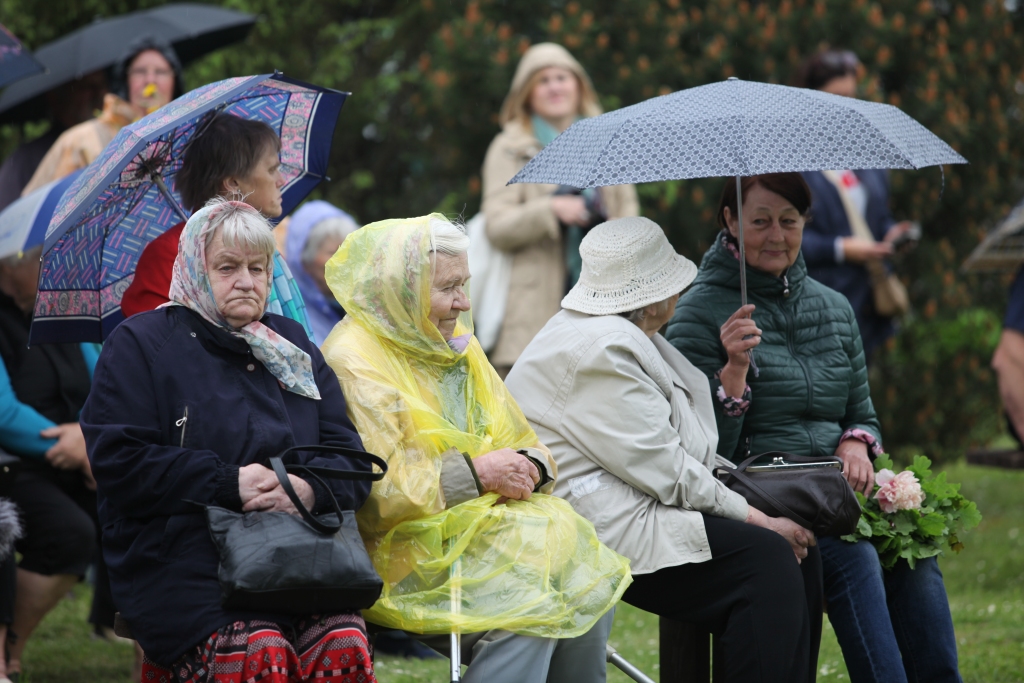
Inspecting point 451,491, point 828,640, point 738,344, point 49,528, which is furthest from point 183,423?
point 828,640

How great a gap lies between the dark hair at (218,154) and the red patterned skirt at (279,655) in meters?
1.47

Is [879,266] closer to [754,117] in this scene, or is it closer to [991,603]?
[991,603]

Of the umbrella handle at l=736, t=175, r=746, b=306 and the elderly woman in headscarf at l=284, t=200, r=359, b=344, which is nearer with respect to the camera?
the umbrella handle at l=736, t=175, r=746, b=306

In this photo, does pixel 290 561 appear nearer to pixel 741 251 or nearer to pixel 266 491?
pixel 266 491

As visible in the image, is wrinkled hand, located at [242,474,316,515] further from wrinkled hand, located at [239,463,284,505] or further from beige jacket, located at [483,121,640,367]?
beige jacket, located at [483,121,640,367]

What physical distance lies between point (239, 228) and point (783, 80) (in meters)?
5.34

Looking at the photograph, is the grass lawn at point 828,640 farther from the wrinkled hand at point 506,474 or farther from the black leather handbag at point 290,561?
the black leather handbag at point 290,561

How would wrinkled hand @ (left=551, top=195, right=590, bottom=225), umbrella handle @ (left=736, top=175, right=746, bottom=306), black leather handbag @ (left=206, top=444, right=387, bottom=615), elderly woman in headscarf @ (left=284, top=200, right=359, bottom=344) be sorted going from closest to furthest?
1. black leather handbag @ (left=206, top=444, right=387, bottom=615)
2. umbrella handle @ (left=736, top=175, right=746, bottom=306)
3. elderly woman in headscarf @ (left=284, top=200, right=359, bottom=344)
4. wrinkled hand @ (left=551, top=195, right=590, bottom=225)

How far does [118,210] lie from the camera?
4.03 meters

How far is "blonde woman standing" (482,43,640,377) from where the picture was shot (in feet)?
20.9

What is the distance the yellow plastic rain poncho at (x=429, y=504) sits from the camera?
3406 millimetres

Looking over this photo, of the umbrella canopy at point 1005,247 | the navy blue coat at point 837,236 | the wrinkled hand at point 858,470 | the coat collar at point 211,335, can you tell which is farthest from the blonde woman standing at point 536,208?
the coat collar at point 211,335

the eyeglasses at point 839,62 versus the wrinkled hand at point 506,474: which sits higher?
the eyeglasses at point 839,62

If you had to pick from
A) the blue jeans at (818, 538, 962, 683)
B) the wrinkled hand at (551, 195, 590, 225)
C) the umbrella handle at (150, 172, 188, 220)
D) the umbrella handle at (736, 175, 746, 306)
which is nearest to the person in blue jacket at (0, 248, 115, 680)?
the umbrella handle at (150, 172, 188, 220)
